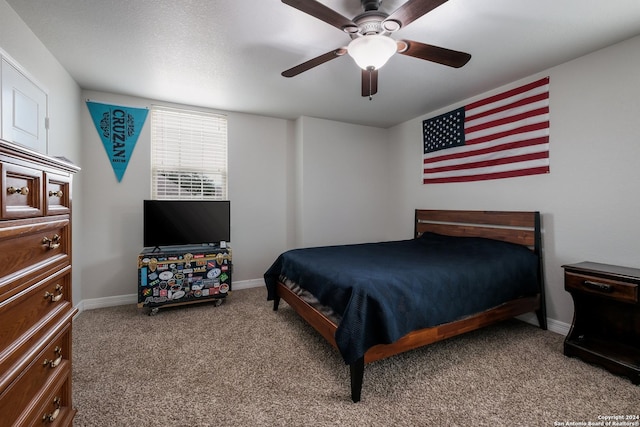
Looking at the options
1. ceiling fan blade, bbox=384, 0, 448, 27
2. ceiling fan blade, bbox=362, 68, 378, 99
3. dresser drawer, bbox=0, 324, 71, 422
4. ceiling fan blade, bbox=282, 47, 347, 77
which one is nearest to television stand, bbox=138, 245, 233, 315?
dresser drawer, bbox=0, 324, 71, 422

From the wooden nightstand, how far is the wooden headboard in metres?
0.58

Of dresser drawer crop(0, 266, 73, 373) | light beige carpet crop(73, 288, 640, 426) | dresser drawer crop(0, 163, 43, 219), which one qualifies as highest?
dresser drawer crop(0, 163, 43, 219)

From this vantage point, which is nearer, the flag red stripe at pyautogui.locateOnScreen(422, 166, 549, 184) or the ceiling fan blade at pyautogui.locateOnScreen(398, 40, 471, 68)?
the ceiling fan blade at pyautogui.locateOnScreen(398, 40, 471, 68)

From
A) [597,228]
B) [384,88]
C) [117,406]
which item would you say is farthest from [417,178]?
[117,406]

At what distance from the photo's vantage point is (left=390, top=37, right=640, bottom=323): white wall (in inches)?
90.8

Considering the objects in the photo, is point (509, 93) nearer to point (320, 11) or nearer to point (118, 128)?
point (320, 11)

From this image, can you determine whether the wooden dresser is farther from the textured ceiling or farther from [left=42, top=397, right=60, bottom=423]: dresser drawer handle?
the textured ceiling

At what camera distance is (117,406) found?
169cm

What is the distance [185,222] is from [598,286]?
4.00m

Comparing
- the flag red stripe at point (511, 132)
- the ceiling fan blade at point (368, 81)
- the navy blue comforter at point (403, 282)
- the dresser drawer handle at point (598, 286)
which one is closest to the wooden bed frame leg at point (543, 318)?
the navy blue comforter at point (403, 282)

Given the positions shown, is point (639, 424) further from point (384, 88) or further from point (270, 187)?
point (270, 187)

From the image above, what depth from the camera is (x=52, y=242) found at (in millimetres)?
1210

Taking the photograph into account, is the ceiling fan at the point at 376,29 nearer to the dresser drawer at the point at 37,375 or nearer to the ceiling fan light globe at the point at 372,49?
the ceiling fan light globe at the point at 372,49

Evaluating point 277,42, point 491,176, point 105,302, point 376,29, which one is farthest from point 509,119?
point 105,302
